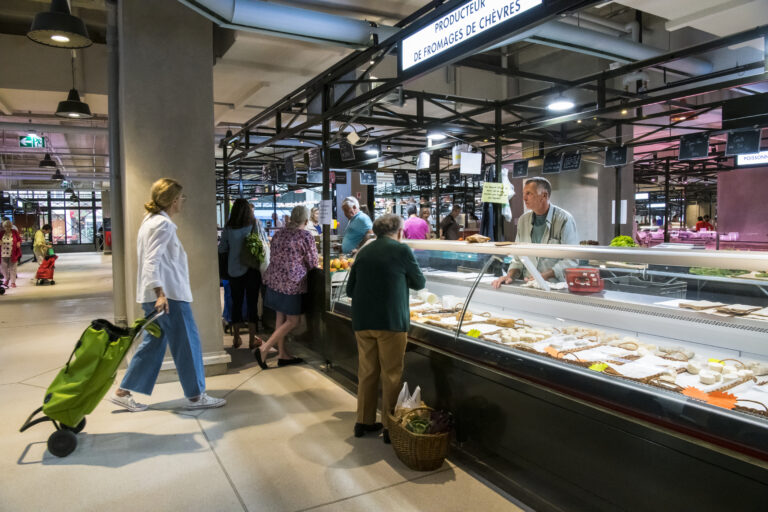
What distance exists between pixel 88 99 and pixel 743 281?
1169cm

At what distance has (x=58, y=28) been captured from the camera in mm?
4730

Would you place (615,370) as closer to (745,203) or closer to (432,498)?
(432,498)

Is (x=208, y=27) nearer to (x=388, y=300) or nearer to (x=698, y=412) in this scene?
(x=388, y=300)

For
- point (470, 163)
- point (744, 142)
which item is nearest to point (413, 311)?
point (470, 163)

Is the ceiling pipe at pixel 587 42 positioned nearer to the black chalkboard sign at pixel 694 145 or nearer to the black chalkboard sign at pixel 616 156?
the black chalkboard sign at pixel 694 145

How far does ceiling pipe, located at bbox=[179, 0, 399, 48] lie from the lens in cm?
427

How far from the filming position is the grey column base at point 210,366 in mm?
5332

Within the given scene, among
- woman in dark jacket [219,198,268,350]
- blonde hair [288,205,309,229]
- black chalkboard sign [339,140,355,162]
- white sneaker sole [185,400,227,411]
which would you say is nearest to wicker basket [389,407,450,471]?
white sneaker sole [185,400,227,411]

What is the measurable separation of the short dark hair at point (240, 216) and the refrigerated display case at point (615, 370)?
10.3ft

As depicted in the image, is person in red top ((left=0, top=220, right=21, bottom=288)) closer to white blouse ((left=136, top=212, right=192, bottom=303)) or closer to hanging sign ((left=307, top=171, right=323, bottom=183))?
hanging sign ((left=307, top=171, right=323, bottom=183))

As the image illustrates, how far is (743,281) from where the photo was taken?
297 cm

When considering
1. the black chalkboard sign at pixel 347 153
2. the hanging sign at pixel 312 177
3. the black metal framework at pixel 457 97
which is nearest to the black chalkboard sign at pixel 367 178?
the hanging sign at pixel 312 177

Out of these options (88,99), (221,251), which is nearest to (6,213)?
(88,99)

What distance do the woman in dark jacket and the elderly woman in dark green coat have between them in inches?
117
